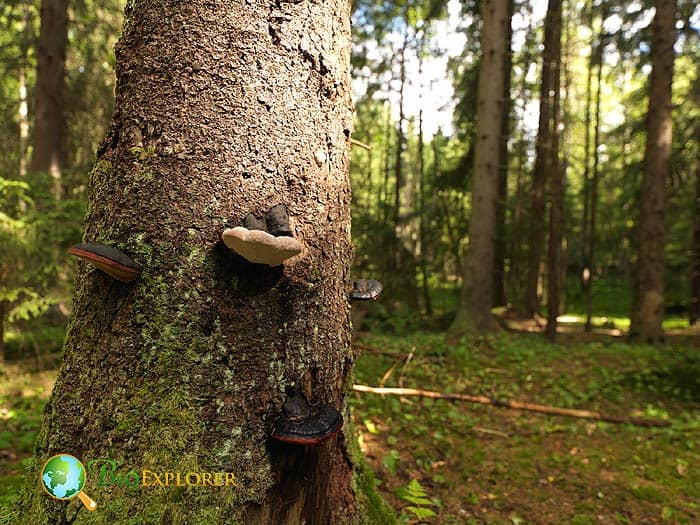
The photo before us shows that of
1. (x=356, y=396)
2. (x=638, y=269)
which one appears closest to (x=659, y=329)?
(x=638, y=269)

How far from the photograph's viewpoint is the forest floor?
A: 3316 mm

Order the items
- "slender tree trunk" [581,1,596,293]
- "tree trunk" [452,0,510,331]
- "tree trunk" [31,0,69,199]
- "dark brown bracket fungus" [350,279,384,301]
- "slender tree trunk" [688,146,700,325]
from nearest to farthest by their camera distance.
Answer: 1. "dark brown bracket fungus" [350,279,384,301]
2. "tree trunk" [31,0,69,199]
3. "tree trunk" [452,0,510,331]
4. "slender tree trunk" [688,146,700,325]
5. "slender tree trunk" [581,1,596,293]

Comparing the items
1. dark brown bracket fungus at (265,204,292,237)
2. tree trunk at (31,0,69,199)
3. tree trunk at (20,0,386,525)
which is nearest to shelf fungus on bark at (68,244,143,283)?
tree trunk at (20,0,386,525)

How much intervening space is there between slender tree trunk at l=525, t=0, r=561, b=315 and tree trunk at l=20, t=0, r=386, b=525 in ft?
34.3

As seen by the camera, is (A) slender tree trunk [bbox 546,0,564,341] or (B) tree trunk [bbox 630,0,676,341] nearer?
(B) tree trunk [bbox 630,0,676,341]

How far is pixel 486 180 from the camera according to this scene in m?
9.55

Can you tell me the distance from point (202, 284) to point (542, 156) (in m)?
13.6

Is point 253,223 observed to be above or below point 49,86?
below

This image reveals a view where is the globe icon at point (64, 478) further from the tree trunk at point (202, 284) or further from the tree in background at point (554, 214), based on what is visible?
the tree in background at point (554, 214)

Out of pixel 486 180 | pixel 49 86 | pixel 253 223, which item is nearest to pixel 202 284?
pixel 253 223

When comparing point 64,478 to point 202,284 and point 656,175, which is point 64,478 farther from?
point 656,175

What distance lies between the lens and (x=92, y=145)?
12156mm

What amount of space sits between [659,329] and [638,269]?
1460 mm

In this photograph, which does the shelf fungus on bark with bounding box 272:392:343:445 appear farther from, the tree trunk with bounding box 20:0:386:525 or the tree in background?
the tree in background
